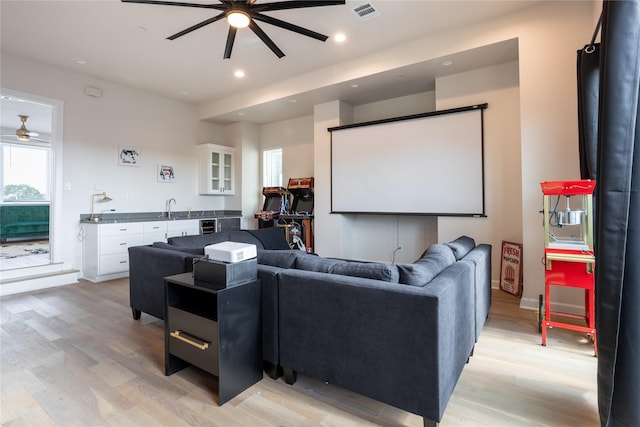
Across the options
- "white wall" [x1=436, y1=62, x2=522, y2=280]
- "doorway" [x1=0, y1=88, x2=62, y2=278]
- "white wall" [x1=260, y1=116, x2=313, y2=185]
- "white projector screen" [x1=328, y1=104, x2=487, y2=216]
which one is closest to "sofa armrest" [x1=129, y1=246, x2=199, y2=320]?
"white projector screen" [x1=328, y1=104, x2=487, y2=216]

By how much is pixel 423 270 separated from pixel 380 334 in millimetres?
430

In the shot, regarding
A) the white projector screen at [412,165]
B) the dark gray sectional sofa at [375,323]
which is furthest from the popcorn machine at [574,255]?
the white projector screen at [412,165]

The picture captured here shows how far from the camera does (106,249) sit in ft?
15.2

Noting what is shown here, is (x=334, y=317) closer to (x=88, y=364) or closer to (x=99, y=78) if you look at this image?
(x=88, y=364)

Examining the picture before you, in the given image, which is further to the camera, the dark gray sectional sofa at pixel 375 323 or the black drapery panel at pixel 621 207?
the dark gray sectional sofa at pixel 375 323

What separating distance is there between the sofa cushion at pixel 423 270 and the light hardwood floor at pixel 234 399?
0.74 metres

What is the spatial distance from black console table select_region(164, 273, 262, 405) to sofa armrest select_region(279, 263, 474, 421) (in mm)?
192

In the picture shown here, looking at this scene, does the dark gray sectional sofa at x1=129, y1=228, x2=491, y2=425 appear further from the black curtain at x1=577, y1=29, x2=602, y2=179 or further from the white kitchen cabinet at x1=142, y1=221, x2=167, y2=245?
the white kitchen cabinet at x1=142, y1=221, x2=167, y2=245

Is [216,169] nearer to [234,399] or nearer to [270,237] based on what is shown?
[270,237]

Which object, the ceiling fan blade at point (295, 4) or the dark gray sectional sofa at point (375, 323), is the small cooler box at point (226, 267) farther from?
the ceiling fan blade at point (295, 4)

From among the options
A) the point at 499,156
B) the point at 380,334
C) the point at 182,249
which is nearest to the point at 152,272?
the point at 182,249

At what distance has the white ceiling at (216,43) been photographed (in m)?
3.28

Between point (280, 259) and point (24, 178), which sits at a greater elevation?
point (24, 178)

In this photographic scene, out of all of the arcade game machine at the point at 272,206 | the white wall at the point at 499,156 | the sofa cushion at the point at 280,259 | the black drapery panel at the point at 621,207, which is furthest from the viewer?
the arcade game machine at the point at 272,206
